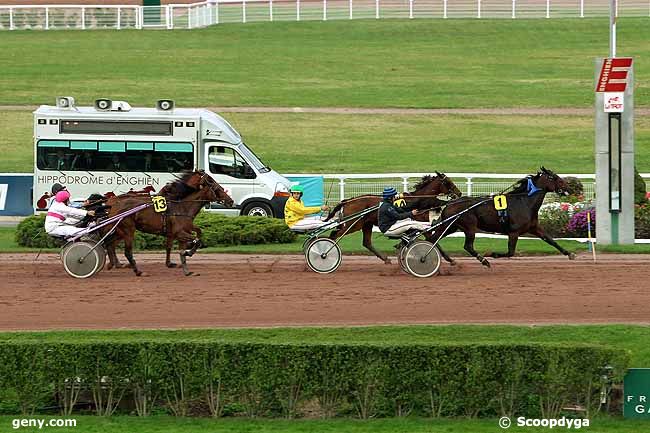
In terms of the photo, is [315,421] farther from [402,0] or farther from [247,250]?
[402,0]

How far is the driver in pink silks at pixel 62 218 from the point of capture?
61.3 ft

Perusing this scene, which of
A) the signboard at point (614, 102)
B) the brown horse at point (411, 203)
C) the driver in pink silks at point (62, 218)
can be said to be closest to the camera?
the driver in pink silks at point (62, 218)

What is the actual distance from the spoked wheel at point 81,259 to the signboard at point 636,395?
28.3 ft

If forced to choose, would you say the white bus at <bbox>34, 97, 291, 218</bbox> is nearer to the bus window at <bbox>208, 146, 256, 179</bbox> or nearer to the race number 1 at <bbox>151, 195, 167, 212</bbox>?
the bus window at <bbox>208, 146, 256, 179</bbox>

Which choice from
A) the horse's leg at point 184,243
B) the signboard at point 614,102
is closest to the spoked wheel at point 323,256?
the horse's leg at point 184,243

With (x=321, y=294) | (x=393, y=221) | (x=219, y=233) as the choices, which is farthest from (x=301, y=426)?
(x=219, y=233)

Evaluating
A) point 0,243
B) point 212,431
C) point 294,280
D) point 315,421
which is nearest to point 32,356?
point 212,431

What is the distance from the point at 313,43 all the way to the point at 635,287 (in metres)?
34.1

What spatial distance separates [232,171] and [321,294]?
9515 millimetres

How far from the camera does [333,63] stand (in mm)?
47969

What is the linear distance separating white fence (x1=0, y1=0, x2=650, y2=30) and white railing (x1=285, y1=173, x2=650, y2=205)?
2573cm

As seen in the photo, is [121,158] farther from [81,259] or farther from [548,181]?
[548,181]

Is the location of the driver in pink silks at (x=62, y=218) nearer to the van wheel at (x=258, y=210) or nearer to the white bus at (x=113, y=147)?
the white bus at (x=113, y=147)

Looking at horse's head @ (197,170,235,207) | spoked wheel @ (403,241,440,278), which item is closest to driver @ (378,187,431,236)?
spoked wheel @ (403,241,440,278)
